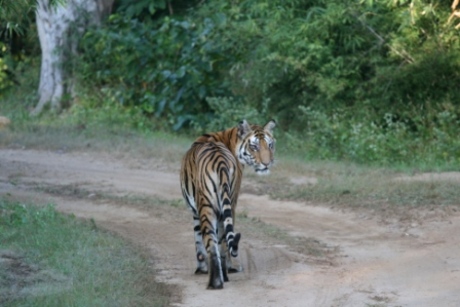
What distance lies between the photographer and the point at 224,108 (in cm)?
1831

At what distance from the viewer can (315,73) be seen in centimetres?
1708

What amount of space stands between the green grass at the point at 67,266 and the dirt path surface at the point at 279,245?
0.99 ft

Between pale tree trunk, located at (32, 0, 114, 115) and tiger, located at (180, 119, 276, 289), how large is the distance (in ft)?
42.5

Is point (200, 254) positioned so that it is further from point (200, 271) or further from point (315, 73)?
point (315, 73)

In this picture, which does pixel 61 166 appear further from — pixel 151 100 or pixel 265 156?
pixel 265 156

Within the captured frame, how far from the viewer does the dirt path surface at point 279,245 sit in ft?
26.0

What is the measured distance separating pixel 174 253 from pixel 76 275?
1670 millimetres

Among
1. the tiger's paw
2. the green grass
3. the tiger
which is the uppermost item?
the tiger

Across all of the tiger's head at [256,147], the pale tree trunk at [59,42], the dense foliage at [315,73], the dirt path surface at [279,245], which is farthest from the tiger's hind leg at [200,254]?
the pale tree trunk at [59,42]

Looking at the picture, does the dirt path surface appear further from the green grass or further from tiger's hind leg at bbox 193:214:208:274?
the green grass

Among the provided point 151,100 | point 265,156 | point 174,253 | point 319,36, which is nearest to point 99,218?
point 174,253

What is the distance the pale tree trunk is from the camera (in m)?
21.5

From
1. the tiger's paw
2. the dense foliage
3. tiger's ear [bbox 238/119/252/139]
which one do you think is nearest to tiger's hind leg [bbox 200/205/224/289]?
the tiger's paw

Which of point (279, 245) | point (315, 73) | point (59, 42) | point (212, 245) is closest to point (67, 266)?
point (212, 245)
